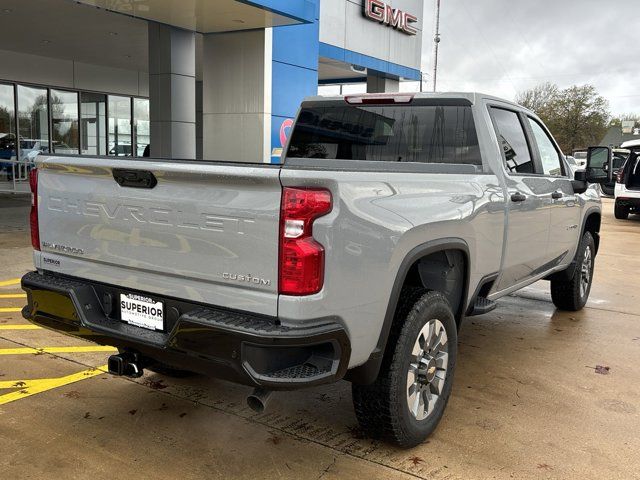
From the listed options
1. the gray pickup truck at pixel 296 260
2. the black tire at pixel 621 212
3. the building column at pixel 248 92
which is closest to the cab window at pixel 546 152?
the gray pickup truck at pixel 296 260

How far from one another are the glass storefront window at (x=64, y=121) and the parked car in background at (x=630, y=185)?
1741cm

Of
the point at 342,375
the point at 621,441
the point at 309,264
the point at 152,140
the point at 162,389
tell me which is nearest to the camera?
the point at 309,264

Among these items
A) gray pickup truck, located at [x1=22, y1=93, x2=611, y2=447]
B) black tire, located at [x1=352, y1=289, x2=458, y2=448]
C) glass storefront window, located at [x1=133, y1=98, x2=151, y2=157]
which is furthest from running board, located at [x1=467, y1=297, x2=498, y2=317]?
glass storefront window, located at [x1=133, y1=98, x2=151, y2=157]

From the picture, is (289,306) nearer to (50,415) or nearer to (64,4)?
(50,415)

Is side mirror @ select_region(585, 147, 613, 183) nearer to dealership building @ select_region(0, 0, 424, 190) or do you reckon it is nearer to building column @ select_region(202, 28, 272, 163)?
dealership building @ select_region(0, 0, 424, 190)

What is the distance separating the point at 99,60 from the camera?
805 inches

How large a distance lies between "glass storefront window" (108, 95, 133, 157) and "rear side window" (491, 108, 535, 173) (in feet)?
66.7

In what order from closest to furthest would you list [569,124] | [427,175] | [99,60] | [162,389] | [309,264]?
[309,264]
[427,175]
[162,389]
[99,60]
[569,124]

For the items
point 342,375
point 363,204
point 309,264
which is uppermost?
point 363,204

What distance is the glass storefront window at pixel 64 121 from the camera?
2078 centimetres

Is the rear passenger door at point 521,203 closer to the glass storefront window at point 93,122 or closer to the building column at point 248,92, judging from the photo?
the building column at point 248,92

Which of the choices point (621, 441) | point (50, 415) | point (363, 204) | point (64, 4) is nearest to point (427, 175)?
point (363, 204)

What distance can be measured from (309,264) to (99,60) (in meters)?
20.3

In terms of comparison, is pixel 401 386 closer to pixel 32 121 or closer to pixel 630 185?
pixel 630 185
